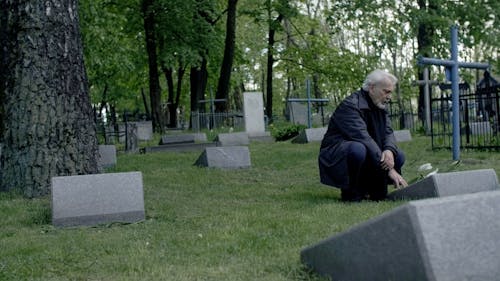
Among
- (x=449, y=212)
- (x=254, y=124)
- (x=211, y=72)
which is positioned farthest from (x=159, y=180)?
(x=211, y=72)

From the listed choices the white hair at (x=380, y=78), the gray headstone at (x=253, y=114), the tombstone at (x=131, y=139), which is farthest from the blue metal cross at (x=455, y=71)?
the gray headstone at (x=253, y=114)

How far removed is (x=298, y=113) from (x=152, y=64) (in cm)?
598

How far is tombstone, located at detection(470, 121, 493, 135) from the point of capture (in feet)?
47.9

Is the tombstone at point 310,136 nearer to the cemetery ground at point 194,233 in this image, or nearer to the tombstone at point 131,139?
the tombstone at point 131,139

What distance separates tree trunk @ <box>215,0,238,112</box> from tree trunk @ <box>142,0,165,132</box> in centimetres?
247

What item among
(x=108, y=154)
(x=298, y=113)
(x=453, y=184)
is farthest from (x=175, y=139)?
(x=453, y=184)

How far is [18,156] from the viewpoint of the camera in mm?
7227

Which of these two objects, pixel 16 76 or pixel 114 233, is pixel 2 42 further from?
pixel 114 233

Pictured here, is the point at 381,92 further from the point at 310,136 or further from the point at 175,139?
the point at 175,139

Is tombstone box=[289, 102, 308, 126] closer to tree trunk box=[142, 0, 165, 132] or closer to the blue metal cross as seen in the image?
tree trunk box=[142, 0, 165, 132]

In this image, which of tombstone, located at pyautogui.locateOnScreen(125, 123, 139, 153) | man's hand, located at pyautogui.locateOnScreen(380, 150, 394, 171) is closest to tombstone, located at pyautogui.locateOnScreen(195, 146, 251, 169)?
man's hand, located at pyautogui.locateOnScreen(380, 150, 394, 171)

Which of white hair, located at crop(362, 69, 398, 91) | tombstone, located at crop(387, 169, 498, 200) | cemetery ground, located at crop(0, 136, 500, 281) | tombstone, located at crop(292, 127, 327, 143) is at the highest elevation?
white hair, located at crop(362, 69, 398, 91)

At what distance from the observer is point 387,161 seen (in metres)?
6.29

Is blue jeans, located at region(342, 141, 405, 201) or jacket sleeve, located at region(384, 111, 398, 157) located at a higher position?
jacket sleeve, located at region(384, 111, 398, 157)
